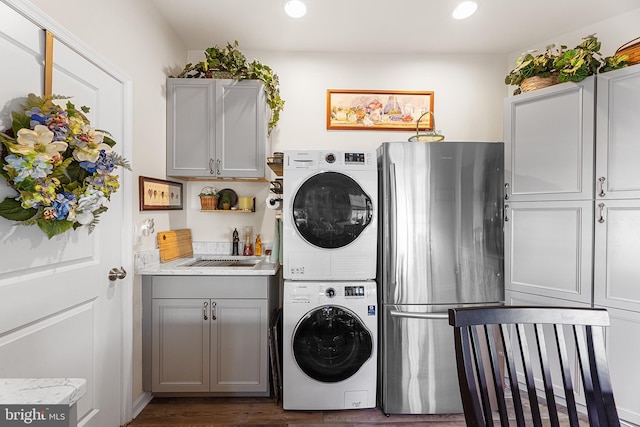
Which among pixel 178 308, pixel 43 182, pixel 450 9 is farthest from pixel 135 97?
pixel 450 9

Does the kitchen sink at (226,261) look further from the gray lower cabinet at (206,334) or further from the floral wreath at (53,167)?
the floral wreath at (53,167)

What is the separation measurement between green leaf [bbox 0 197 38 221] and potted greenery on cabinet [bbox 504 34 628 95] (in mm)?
2875

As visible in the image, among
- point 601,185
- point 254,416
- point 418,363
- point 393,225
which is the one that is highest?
point 601,185

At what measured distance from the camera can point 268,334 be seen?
200 centimetres

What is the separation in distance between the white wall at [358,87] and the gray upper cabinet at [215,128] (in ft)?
1.19

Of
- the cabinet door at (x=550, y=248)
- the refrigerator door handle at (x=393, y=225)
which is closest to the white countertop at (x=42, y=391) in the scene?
the refrigerator door handle at (x=393, y=225)

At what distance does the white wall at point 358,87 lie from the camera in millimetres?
2705

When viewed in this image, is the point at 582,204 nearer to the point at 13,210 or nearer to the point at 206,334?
the point at 206,334

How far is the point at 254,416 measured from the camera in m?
1.90

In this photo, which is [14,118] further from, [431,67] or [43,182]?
[431,67]

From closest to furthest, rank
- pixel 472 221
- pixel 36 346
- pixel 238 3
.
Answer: pixel 36 346 → pixel 472 221 → pixel 238 3

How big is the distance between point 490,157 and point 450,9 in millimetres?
1112

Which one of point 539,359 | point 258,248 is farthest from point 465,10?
point 258,248

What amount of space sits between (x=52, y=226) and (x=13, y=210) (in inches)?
5.3
